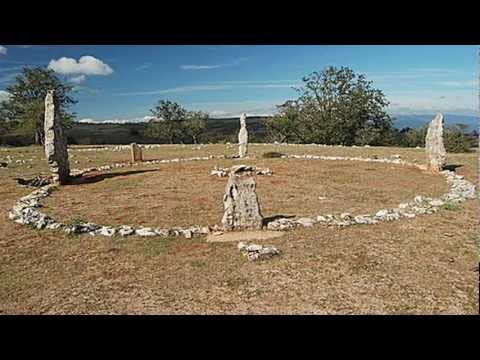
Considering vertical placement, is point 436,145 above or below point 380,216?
above

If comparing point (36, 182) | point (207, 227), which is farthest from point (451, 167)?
point (36, 182)

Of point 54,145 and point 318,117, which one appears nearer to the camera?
point 54,145

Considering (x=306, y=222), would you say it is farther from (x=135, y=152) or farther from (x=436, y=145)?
(x=135, y=152)

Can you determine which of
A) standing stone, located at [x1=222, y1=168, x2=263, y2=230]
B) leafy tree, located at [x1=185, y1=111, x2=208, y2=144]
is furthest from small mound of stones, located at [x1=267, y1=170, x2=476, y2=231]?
leafy tree, located at [x1=185, y1=111, x2=208, y2=144]

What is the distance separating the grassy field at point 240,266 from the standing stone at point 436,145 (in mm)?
4260

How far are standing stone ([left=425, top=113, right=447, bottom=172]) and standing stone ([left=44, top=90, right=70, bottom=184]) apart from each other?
1413cm

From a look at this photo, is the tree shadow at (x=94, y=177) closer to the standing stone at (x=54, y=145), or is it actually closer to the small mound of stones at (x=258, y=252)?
the standing stone at (x=54, y=145)

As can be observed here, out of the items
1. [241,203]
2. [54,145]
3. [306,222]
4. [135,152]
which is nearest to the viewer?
[241,203]

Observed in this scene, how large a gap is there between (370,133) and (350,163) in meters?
25.2

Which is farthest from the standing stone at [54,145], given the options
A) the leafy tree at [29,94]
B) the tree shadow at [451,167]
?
the leafy tree at [29,94]

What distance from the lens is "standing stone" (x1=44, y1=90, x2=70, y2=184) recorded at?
15.0m

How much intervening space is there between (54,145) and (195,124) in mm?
39736

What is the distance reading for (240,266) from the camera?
23.4 feet
